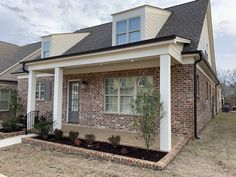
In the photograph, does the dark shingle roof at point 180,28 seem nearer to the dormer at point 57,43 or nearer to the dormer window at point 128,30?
the dormer at point 57,43

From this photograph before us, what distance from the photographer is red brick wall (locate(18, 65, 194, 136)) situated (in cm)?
799

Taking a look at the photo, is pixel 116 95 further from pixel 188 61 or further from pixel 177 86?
pixel 188 61

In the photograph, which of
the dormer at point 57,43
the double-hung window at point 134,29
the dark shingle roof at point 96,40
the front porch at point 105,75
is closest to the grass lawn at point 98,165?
the front porch at point 105,75

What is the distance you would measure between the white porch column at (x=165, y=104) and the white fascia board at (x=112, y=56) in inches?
13.4

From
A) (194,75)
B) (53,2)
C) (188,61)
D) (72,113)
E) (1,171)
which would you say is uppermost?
(53,2)

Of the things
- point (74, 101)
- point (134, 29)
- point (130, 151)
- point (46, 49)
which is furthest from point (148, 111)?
point (46, 49)

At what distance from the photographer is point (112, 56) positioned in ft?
23.7

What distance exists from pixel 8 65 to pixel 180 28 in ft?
46.2

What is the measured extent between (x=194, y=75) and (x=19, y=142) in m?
7.00

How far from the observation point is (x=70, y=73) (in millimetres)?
11555

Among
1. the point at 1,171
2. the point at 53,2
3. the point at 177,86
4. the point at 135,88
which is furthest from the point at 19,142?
the point at 53,2

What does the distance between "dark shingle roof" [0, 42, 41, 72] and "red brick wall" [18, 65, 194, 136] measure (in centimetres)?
649

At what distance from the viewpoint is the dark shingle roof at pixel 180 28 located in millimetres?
8922

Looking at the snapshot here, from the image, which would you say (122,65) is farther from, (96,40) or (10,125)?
(10,125)
